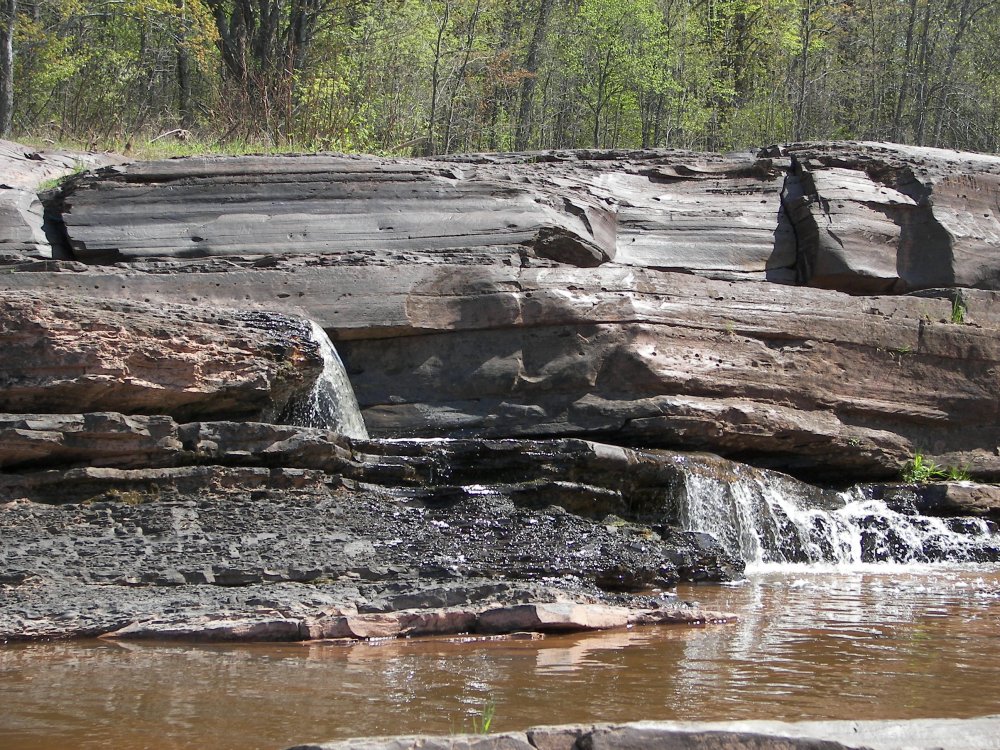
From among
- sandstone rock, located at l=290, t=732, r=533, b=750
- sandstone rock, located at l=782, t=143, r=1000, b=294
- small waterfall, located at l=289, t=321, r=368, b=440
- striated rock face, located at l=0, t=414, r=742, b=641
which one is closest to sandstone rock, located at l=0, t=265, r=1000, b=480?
small waterfall, located at l=289, t=321, r=368, b=440

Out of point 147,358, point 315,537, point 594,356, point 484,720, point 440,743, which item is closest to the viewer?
point 440,743

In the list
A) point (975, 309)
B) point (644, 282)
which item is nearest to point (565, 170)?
point (644, 282)

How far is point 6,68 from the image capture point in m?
14.7

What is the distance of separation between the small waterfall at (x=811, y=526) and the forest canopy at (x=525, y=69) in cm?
833

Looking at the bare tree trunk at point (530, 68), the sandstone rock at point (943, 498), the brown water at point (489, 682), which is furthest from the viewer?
the bare tree trunk at point (530, 68)

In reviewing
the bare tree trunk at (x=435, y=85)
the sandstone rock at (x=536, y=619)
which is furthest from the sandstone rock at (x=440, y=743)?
the bare tree trunk at (x=435, y=85)

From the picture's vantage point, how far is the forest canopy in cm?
1641

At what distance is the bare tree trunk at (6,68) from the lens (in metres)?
14.6

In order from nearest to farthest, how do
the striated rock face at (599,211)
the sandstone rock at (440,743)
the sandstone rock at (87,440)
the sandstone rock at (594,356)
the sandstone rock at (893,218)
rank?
the sandstone rock at (440,743), the sandstone rock at (87,440), the sandstone rock at (594,356), the striated rock face at (599,211), the sandstone rock at (893,218)

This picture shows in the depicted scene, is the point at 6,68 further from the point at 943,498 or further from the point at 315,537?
the point at 943,498

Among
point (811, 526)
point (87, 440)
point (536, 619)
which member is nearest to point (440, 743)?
point (536, 619)

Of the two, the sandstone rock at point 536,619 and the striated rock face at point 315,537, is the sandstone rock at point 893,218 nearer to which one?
the striated rock face at point 315,537

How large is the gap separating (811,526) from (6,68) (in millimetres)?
12409

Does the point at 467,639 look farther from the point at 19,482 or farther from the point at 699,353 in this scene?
the point at 699,353
